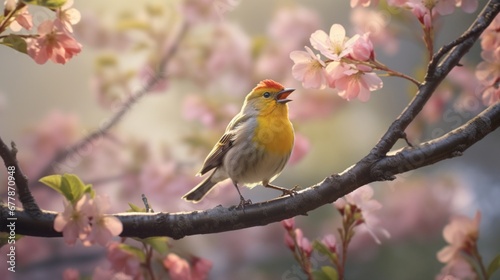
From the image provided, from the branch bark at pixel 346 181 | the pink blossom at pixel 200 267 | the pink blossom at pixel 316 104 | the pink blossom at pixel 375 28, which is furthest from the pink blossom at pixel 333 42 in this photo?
the pink blossom at pixel 316 104

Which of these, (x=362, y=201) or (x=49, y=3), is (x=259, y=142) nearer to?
(x=362, y=201)

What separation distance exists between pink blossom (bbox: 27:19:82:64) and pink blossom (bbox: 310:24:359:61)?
11.3 inches

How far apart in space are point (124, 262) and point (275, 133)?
0.31 meters

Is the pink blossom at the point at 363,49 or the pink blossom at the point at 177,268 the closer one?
the pink blossom at the point at 363,49

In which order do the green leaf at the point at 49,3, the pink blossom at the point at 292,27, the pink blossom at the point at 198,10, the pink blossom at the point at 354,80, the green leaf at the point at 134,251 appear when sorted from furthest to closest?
the pink blossom at the point at 292,27
the pink blossom at the point at 198,10
the green leaf at the point at 134,251
the pink blossom at the point at 354,80
the green leaf at the point at 49,3

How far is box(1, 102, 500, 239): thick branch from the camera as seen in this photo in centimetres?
74

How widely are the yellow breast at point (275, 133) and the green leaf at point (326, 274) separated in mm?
216

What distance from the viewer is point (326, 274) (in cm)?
83

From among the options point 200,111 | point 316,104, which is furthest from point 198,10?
point 316,104

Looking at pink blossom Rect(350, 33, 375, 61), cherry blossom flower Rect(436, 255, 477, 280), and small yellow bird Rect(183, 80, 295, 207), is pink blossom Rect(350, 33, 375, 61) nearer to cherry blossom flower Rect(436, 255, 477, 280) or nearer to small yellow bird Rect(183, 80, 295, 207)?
small yellow bird Rect(183, 80, 295, 207)

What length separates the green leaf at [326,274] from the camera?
82 cm

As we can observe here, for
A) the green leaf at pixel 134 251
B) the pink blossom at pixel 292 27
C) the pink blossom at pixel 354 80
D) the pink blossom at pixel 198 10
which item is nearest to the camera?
the pink blossom at pixel 354 80

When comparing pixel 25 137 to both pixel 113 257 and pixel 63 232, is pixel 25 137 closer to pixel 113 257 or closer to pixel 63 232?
pixel 113 257

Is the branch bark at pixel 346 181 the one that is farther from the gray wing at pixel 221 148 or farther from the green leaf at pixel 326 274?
the gray wing at pixel 221 148
